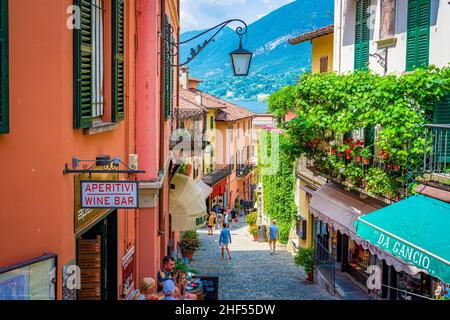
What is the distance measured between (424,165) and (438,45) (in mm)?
2656

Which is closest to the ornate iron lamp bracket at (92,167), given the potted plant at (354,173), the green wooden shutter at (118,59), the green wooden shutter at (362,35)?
the green wooden shutter at (118,59)

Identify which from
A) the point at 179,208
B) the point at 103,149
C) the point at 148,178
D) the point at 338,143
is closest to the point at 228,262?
the point at 179,208

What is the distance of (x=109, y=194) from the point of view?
609 centimetres

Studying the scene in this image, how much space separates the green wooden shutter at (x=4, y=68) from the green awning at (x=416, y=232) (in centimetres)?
563

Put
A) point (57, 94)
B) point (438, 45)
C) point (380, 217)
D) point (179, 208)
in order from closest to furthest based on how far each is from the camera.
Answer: point (57, 94), point (380, 217), point (438, 45), point (179, 208)

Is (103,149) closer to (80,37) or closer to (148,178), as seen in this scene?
(80,37)

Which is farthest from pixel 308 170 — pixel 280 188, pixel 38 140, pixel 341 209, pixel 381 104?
pixel 38 140

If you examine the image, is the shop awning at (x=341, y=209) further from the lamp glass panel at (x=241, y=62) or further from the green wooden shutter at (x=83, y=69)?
→ the green wooden shutter at (x=83, y=69)

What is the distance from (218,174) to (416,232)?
41.4m

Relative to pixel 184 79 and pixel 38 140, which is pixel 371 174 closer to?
pixel 38 140

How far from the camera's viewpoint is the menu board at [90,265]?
806 cm

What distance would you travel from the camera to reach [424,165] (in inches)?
423

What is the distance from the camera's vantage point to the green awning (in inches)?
318

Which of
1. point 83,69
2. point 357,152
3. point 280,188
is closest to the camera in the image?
point 83,69
